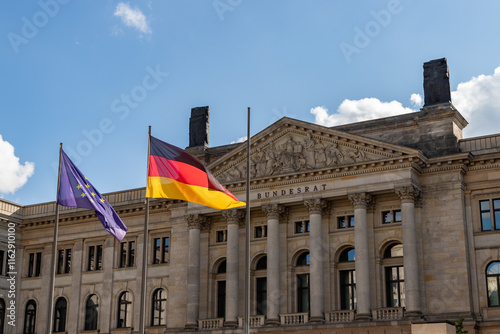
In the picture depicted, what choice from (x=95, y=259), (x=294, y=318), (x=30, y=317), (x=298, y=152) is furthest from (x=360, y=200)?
(x=30, y=317)

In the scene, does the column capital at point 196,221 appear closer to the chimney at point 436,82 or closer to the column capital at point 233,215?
the column capital at point 233,215

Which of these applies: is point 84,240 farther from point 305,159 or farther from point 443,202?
point 443,202

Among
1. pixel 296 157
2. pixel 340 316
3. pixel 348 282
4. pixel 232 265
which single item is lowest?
pixel 340 316

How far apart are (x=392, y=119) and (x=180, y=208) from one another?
54.3 ft

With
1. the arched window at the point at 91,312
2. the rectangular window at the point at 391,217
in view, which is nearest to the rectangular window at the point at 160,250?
the arched window at the point at 91,312

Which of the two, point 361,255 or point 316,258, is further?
point 316,258

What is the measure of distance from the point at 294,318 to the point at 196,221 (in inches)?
405

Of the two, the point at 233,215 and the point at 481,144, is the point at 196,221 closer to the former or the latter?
the point at 233,215

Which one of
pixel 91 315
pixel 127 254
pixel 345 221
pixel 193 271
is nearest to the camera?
pixel 345 221

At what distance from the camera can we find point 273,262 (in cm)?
4684

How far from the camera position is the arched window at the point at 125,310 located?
5478 centimetres

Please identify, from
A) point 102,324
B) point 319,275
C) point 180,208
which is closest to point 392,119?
point 319,275

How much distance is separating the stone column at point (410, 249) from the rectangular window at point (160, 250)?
62.9 ft

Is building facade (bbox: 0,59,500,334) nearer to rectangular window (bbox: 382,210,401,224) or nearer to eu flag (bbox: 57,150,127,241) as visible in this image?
rectangular window (bbox: 382,210,401,224)
